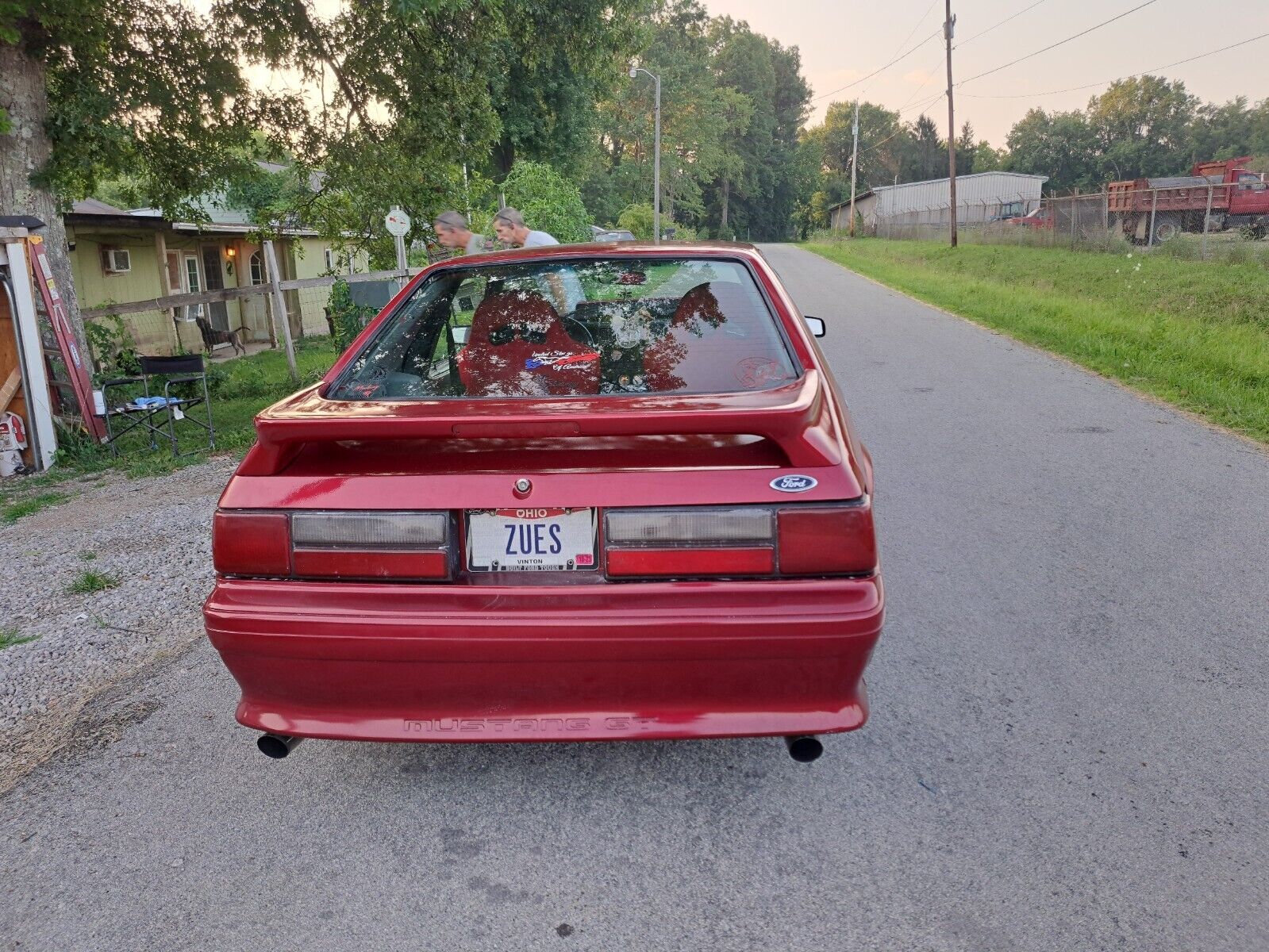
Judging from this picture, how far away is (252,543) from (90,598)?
269 cm

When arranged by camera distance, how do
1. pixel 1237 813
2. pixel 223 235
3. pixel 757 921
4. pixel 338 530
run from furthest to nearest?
pixel 223 235 < pixel 1237 813 < pixel 338 530 < pixel 757 921

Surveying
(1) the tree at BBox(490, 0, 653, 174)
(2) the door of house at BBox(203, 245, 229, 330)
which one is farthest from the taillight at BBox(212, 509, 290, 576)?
(2) the door of house at BBox(203, 245, 229, 330)

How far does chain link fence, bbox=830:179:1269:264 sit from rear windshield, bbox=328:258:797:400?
864 inches

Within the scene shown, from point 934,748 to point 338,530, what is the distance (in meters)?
1.97

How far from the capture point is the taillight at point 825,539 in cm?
238

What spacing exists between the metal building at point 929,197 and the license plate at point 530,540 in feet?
164

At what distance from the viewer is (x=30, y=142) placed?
8375 mm

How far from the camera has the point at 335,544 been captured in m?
2.47

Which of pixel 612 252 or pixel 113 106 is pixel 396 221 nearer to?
pixel 113 106

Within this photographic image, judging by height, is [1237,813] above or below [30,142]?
below

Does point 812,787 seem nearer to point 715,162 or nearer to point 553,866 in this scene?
point 553,866

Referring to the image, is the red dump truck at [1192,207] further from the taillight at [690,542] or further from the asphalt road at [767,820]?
the taillight at [690,542]

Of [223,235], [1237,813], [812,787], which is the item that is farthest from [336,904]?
[223,235]

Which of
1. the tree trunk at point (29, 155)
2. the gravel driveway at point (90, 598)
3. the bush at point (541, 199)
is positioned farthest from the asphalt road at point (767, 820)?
the bush at point (541, 199)
